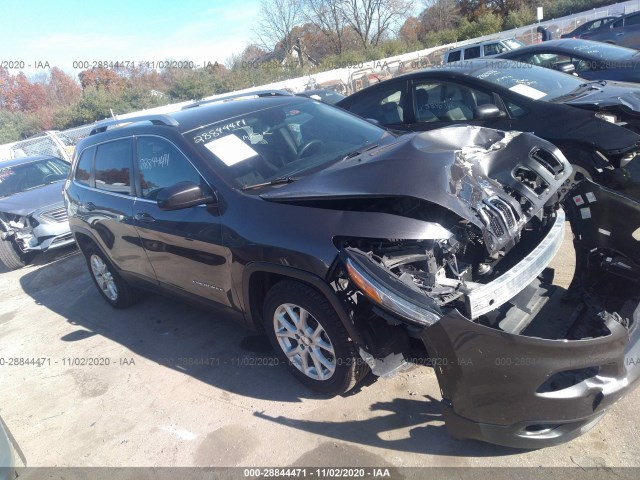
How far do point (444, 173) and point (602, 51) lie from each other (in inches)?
271

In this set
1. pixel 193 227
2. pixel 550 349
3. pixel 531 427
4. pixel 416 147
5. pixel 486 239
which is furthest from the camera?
pixel 193 227

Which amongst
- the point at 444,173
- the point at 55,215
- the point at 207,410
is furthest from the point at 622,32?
the point at 207,410

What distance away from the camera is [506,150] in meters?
3.00

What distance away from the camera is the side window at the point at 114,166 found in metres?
4.12

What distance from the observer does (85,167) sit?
4.92 meters

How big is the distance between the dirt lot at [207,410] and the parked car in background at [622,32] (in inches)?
594

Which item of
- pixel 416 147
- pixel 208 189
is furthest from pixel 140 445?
pixel 416 147

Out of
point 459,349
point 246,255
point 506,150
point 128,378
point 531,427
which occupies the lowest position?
point 128,378

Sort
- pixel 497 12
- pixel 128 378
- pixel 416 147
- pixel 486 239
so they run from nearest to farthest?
1. pixel 486 239
2. pixel 416 147
3. pixel 128 378
4. pixel 497 12

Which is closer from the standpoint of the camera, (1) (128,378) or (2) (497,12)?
(1) (128,378)

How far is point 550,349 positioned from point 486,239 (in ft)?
2.06

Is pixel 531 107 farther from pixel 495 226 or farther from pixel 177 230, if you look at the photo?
pixel 177 230

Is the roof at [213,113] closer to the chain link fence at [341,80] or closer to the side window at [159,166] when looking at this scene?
the side window at [159,166]

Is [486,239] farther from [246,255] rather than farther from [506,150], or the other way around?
[246,255]
